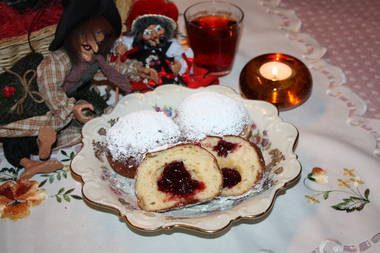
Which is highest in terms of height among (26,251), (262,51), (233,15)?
(233,15)

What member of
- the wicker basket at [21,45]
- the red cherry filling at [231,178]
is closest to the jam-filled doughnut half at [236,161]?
the red cherry filling at [231,178]

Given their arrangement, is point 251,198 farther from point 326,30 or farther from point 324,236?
point 326,30

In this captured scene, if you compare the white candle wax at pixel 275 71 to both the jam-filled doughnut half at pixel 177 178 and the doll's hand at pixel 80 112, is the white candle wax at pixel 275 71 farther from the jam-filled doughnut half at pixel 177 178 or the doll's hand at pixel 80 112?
the doll's hand at pixel 80 112

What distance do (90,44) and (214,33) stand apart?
1.45 feet

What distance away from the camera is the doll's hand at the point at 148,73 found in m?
1.36

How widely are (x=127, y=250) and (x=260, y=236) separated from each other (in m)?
0.34

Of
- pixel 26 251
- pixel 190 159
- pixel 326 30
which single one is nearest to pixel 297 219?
pixel 190 159

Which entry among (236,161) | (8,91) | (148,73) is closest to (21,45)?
(8,91)

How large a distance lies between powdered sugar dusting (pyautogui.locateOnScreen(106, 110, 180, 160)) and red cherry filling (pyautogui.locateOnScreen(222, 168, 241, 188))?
0.17 m

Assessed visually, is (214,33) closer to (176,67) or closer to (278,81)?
(176,67)

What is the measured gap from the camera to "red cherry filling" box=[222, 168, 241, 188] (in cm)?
103

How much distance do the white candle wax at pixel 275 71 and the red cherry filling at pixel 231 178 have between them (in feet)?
1.31

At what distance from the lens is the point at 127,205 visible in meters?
0.98

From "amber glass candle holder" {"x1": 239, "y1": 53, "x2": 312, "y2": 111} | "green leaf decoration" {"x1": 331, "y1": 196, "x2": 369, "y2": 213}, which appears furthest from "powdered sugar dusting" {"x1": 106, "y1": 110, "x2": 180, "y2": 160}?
"green leaf decoration" {"x1": 331, "y1": 196, "x2": 369, "y2": 213}
